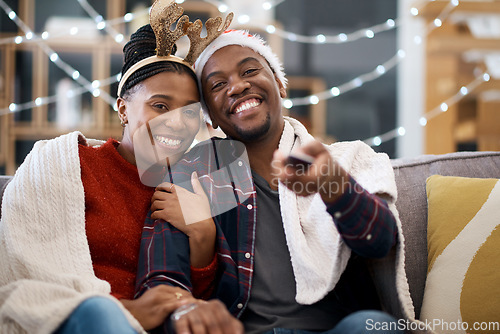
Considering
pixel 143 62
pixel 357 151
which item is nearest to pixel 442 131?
pixel 357 151

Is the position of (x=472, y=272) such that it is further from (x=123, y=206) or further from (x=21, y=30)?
(x=21, y=30)

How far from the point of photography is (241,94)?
4.25 feet

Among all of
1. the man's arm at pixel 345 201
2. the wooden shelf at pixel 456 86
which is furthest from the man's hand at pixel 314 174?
the wooden shelf at pixel 456 86

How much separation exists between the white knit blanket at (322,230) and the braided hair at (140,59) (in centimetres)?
41

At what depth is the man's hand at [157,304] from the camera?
964 mm

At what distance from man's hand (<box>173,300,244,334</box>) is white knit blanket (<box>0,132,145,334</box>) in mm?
208

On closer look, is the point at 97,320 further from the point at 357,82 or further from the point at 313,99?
the point at 357,82

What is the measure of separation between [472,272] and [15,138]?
2844 millimetres

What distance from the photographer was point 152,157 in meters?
1.27

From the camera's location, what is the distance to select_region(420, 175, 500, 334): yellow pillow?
1.14 meters

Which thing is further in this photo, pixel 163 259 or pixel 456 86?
pixel 456 86

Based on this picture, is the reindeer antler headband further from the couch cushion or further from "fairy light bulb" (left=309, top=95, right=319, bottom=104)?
"fairy light bulb" (left=309, top=95, right=319, bottom=104)

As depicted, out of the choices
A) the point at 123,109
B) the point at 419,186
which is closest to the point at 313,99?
the point at 419,186

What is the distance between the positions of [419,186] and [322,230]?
0.38 meters
